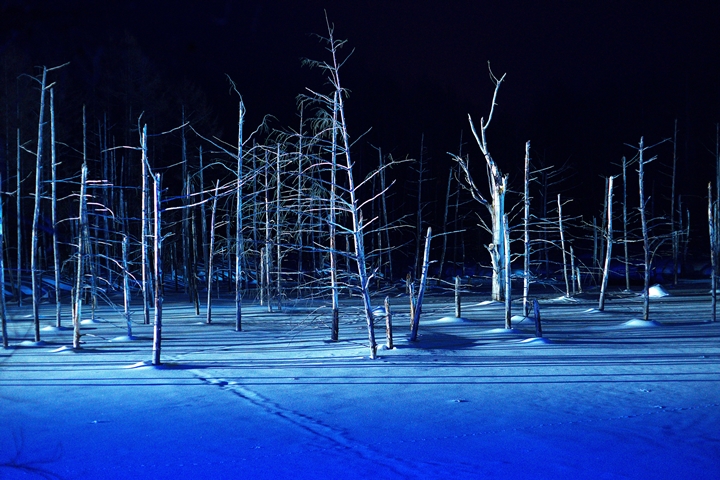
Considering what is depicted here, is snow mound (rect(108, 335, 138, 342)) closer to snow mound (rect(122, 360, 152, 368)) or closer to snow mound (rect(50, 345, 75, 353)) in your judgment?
snow mound (rect(50, 345, 75, 353))

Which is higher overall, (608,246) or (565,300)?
(608,246)

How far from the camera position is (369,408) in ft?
25.9

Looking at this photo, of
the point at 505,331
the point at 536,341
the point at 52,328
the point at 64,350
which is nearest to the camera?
the point at 536,341

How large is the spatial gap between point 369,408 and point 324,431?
114 cm

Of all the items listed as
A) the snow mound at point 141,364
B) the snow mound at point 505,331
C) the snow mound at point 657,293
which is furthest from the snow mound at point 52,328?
the snow mound at point 657,293

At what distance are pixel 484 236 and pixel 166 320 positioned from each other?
27.8 m

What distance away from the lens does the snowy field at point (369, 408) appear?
575cm

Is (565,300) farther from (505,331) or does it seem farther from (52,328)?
(52,328)

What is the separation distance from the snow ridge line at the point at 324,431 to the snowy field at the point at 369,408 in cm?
2

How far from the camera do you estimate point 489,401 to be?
816 cm

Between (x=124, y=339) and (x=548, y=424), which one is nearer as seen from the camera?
(x=548, y=424)

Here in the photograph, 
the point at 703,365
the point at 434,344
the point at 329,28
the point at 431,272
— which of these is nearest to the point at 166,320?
the point at 434,344

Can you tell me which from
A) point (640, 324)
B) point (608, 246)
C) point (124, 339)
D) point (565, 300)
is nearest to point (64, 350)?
point (124, 339)

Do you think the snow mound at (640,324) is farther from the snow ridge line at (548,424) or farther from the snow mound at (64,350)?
the snow mound at (64,350)
